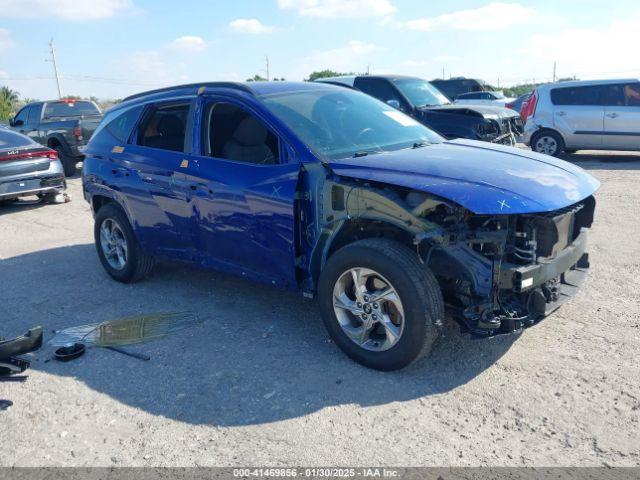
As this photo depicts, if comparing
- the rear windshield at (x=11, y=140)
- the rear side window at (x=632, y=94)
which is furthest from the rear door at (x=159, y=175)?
the rear side window at (x=632, y=94)

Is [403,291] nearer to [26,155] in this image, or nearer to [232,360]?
[232,360]

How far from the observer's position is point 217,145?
4906 mm

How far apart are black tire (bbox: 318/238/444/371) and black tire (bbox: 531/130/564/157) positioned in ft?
35.9

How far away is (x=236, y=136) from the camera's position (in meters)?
4.91

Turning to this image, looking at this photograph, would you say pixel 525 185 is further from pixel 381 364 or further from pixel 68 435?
pixel 68 435

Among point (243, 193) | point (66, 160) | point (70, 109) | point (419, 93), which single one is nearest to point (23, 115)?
point (70, 109)

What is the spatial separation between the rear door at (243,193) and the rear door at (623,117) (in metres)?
10.6

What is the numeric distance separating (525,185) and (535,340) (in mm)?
1213

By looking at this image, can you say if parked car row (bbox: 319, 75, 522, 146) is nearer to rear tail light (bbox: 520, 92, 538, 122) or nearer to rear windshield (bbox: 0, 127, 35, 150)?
rear tail light (bbox: 520, 92, 538, 122)

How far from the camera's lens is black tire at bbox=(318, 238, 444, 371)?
3.57m

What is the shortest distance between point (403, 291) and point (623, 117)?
11185mm

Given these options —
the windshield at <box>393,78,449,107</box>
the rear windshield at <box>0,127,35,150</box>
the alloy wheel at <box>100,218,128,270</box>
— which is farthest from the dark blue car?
the windshield at <box>393,78,449,107</box>

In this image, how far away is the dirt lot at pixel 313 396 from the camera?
3.10 meters

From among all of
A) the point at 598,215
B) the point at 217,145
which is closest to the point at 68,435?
the point at 217,145
